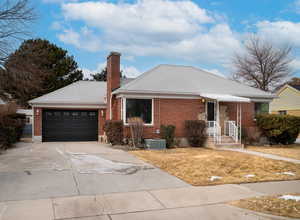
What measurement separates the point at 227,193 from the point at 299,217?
178cm

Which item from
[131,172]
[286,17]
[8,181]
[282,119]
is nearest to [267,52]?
[286,17]

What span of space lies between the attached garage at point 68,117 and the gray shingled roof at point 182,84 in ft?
14.4

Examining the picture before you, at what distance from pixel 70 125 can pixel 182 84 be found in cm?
838

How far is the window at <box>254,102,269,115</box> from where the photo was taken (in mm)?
17922

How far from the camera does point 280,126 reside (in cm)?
1596

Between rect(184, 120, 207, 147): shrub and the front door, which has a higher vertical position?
the front door

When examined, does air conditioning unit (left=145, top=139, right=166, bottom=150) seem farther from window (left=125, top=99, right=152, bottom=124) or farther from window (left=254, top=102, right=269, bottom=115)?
window (left=254, top=102, right=269, bottom=115)

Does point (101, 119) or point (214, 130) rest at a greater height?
Answer: point (101, 119)

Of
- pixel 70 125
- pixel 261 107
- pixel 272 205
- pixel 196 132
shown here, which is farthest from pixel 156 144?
→ pixel 272 205

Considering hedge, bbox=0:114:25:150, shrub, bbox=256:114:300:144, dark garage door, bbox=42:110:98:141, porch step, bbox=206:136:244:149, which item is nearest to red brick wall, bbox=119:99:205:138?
porch step, bbox=206:136:244:149

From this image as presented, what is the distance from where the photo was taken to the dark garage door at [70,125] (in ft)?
62.2

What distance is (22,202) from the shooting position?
566cm

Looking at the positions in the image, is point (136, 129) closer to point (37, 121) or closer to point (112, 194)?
point (37, 121)

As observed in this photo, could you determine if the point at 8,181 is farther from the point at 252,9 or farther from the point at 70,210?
the point at 252,9
